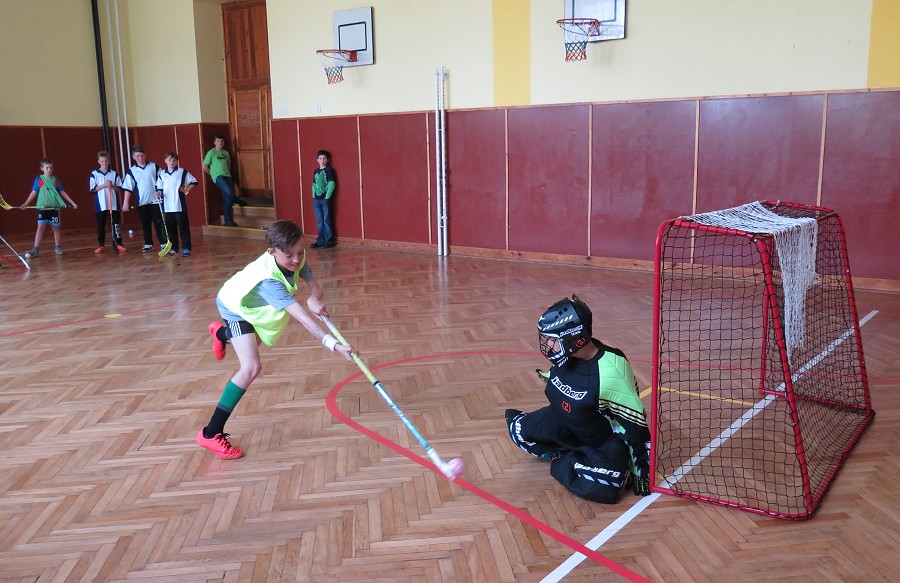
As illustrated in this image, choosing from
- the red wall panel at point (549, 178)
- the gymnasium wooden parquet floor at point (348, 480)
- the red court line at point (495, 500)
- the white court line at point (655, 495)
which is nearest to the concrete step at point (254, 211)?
the red wall panel at point (549, 178)

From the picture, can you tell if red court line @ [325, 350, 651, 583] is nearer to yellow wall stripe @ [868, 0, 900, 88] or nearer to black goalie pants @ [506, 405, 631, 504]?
black goalie pants @ [506, 405, 631, 504]

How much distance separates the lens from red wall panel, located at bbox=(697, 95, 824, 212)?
7757 millimetres

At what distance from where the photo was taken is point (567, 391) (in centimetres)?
335

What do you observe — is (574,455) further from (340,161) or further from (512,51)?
(340,161)

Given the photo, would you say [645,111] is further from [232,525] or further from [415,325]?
[232,525]

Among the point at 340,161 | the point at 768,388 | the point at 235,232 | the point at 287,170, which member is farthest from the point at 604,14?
the point at 235,232

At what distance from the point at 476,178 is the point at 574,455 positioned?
7322 millimetres

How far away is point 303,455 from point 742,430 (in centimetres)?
242

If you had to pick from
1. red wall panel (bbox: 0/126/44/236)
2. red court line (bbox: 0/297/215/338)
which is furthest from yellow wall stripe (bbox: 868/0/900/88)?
red wall panel (bbox: 0/126/44/236)

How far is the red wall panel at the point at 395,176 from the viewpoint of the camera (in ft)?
35.6

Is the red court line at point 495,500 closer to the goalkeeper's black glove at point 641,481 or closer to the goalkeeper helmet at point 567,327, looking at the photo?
the goalkeeper's black glove at point 641,481

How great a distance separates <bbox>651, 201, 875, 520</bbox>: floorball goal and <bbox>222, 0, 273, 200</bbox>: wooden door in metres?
9.79

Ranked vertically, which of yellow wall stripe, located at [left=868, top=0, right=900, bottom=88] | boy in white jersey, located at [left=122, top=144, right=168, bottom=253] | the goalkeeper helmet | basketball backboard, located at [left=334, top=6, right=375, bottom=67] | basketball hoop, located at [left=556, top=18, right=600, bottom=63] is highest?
basketball backboard, located at [left=334, top=6, right=375, bottom=67]

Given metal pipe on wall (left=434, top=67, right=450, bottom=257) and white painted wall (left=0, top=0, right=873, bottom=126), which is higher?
white painted wall (left=0, top=0, right=873, bottom=126)
